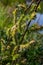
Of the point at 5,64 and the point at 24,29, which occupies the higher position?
the point at 24,29

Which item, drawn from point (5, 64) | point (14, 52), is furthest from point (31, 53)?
point (14, 52)

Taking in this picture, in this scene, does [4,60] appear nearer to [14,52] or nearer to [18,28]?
[14,52]

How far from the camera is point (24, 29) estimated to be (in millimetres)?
2592

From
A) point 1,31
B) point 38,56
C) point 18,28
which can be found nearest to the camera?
point 18,28

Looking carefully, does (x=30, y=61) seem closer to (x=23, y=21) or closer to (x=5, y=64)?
(x=5, y=64)

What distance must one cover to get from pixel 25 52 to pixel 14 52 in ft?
1.86

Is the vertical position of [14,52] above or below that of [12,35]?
below

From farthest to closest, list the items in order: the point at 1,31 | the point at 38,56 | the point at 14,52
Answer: the point at 1,31 → the point at 38,56 → the point at 14,52

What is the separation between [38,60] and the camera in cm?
303

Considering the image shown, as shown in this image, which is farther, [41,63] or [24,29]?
[41,63]

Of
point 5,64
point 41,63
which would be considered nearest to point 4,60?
point 5,64

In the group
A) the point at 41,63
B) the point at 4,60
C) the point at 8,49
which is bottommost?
the point at 41,63

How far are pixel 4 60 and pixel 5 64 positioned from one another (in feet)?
0.20

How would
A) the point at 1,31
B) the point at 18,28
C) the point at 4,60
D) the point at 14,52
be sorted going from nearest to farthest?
the point at 18,28 → the point at 14,52 → the point at 4,60 → the point at 1,31
